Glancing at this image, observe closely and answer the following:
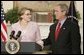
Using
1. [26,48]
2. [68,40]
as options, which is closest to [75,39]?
[68,40]

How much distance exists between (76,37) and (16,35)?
71 cm

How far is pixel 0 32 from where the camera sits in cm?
441

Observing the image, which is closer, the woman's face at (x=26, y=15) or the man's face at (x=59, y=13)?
the man's face at (x=59, y=13)

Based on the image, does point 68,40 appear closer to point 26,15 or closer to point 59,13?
point 59,13

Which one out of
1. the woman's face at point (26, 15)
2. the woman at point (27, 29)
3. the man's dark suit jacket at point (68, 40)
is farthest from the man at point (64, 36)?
the woman's face at point (26, 15)

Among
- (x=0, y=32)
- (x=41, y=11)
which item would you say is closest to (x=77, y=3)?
(x=41, y=11)

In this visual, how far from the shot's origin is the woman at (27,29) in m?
3.91

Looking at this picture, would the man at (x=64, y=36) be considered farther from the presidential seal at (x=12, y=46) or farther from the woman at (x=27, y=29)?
the presidential seal at (x=12, y=46)

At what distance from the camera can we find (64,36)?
370 cm

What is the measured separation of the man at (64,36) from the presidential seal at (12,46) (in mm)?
491

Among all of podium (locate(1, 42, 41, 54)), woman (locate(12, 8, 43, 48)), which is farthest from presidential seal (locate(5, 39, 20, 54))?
woman (locate(12, 8, 43, 48))

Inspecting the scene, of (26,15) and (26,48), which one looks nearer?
(26,48)

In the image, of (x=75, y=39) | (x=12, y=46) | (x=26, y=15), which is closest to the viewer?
(x=12, y=46)

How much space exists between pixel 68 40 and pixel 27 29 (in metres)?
0.63
